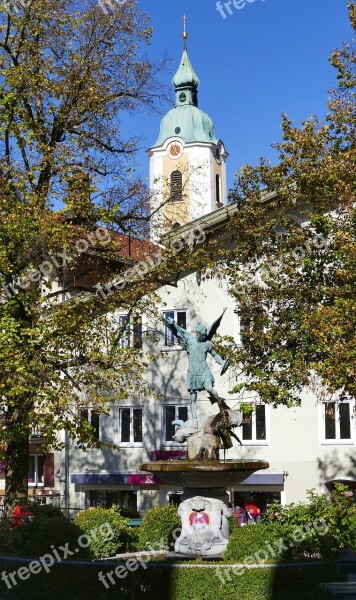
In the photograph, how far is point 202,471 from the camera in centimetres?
1416

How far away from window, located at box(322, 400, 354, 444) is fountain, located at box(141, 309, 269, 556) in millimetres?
13376

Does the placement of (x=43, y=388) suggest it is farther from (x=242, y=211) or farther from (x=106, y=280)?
(x=242, y=211)

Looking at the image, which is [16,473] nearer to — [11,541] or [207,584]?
[11,541]

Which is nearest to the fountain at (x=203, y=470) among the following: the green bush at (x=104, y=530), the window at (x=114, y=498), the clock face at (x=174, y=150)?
the green bush at (x=104, y=530)

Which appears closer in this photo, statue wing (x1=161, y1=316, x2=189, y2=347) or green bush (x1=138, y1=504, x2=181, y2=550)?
statue wing (x1=161, y1=316, x2=189, y2=347)

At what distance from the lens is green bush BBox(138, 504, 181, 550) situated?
1772 cm

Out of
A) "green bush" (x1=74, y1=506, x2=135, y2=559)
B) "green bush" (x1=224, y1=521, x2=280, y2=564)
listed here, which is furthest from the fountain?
"green bush" (x1=74, y1=506, x2=135, y2=559)

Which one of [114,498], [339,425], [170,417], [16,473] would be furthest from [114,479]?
[16,473]

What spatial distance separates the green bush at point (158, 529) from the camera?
17.7 metres

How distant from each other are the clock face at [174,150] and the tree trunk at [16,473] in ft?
165

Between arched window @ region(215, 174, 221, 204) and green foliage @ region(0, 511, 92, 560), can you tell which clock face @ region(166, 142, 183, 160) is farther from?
green foliage @ region(0, 511, 92, 560)

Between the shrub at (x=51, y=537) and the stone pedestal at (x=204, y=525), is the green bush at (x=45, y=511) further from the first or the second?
the stone pedestal at (x=204, y=525)

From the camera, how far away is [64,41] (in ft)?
75.4

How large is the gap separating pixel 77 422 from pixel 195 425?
5.92 m
